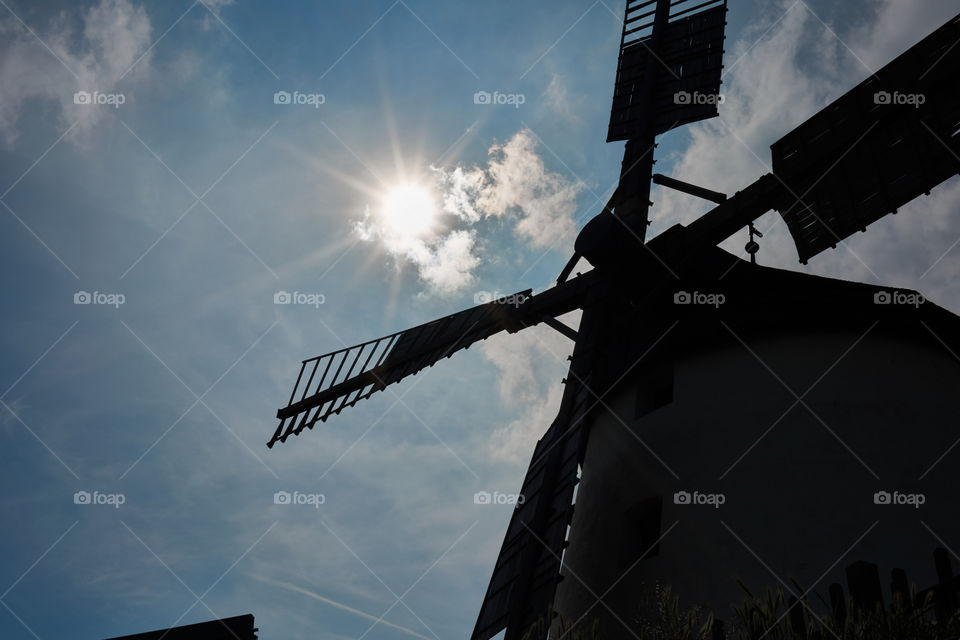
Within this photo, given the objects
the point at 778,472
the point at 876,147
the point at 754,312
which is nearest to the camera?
the point at 778,472

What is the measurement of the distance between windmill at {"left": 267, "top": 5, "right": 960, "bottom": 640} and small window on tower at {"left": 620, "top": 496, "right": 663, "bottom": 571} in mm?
838

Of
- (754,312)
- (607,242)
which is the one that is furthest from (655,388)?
(607,242)

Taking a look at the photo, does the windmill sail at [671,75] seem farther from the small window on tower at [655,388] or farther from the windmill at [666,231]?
the small window on tower at [655,388]

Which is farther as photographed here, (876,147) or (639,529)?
(876,147)

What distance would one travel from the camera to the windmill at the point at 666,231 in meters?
10.3

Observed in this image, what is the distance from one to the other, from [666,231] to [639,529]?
4.83m

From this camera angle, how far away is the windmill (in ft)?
33.9

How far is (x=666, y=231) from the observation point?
12633 millimetres

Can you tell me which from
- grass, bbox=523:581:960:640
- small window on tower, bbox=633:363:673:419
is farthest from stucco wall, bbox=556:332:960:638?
grass, bbox=523:581:960:640

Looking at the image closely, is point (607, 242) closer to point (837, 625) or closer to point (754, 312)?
point (754, 312)

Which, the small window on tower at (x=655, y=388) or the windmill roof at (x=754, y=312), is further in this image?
the small window on tower at (x=655, y=388)

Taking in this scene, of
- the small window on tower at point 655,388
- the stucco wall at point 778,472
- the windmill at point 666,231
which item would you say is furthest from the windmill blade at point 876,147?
the small window on tower at point 655,388

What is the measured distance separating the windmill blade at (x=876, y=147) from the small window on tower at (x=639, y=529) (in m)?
4.78

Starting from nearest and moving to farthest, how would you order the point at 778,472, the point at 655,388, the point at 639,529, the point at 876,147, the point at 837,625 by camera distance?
the point at 837,625
the point at 778,472
the point at 639,529
the point at 876,147
the point at 655,388
